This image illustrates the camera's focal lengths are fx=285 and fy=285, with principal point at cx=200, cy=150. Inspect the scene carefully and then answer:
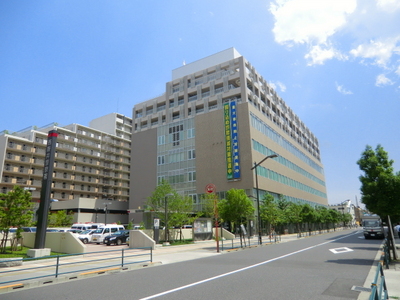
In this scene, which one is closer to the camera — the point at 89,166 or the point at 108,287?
the point at 108,287

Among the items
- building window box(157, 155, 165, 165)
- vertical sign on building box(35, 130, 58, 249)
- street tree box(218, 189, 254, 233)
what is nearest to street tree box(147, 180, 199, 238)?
street tree box(218, 189, 254, 233)

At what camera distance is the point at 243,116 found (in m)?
50.4

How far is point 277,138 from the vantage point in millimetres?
62094

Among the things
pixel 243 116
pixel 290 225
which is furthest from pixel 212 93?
pixel 290 225

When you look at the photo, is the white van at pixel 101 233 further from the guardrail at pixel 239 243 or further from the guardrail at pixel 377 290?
the guardrail at pixel 377 290

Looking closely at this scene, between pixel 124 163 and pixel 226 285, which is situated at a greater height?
pixel 124 163

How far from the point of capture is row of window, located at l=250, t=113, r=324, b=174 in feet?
173

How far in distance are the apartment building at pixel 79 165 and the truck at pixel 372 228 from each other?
51.9 meters

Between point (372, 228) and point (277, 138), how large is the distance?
3207 cm

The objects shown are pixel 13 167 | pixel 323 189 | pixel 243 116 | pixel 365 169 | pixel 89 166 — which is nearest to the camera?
pixel 365 169

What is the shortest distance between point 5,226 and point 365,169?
2238cm

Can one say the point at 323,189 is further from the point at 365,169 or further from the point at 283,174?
the point at 365,169

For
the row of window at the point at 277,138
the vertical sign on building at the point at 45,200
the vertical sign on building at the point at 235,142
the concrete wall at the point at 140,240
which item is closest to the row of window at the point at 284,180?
the vertical sign on building at the point at 235,142

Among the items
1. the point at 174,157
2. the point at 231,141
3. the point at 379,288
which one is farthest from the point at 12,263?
the point at 174,157
